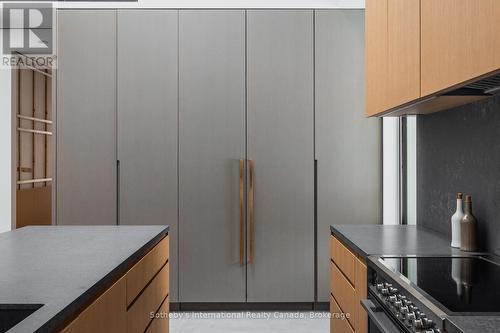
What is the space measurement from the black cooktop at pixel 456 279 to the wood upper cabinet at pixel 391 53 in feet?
2.23

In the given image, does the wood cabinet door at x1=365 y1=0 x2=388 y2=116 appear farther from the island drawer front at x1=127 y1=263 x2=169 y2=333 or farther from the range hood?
the island drawer front at x1=127 y1=263 x2=169 y2=333

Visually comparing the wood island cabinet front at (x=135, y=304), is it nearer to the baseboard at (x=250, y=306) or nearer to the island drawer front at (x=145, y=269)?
the island drawer front at (x=145, y=269)

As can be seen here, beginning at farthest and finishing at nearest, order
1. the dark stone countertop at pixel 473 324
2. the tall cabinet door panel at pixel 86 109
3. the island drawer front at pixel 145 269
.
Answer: the tall cabinet door panel at pixel 86 109
the island drawer front at pixel 145 269
the dark stone countertop at pixel 473 324

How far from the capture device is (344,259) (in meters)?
2.51

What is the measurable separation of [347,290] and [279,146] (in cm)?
165

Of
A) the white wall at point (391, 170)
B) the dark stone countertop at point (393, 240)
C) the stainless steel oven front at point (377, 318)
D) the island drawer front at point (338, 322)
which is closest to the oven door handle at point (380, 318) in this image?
the stainless steel oven front at point (377, 318)

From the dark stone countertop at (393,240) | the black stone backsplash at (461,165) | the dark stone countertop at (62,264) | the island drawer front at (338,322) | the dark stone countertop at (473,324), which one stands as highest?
the black stone backsplash at (461,165)

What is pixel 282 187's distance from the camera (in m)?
3.86

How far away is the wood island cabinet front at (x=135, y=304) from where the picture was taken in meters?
1.45

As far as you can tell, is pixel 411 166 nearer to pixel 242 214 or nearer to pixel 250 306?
pixel 242 214

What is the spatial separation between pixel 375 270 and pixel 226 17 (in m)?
2.63

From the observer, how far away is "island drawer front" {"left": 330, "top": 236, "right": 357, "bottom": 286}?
2316 mm

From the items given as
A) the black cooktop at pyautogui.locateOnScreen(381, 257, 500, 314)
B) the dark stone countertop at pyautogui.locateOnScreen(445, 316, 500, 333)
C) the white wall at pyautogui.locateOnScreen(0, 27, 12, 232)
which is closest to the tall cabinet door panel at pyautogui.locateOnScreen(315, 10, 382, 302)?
the black cooktop at pyautogui.locateOnScreen(381, 257, 500, 314)

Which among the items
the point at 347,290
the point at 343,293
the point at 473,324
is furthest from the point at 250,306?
the point at 473,324
